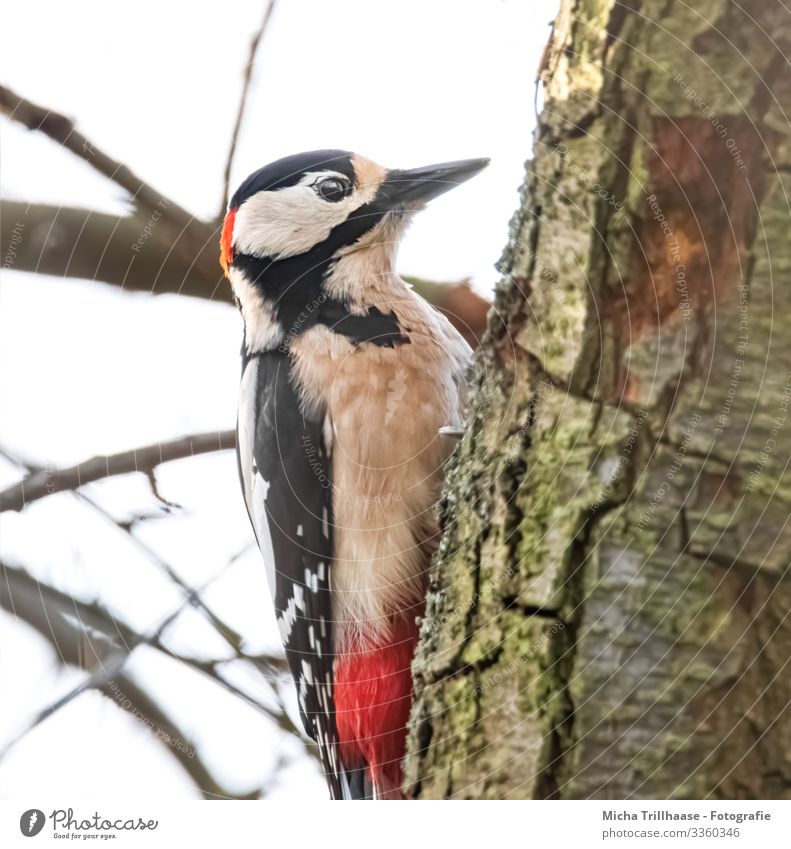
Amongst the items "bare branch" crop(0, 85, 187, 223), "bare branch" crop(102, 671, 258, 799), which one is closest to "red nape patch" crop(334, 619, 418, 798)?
"bare branch" crop(102, 671, 258, 799)

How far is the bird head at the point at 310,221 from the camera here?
1.60 m

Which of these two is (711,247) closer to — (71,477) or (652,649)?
(652,649)

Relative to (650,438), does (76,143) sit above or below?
above

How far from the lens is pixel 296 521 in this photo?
5.23ft

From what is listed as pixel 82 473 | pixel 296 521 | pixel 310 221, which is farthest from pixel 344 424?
pixel 82 473

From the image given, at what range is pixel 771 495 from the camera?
0.88m

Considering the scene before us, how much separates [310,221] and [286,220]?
0.05 meters

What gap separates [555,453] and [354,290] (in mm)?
707

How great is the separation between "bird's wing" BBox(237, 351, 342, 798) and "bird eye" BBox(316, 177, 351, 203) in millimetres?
306

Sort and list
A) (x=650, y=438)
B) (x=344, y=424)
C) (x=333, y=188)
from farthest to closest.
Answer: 1. (x=333, y=188)
2. (x=344, y=424)
3. (x=650, y=438)

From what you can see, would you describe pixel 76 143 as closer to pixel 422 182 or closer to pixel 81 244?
pixel 81 244

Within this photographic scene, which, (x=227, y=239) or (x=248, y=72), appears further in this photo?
(x=227, y=239)

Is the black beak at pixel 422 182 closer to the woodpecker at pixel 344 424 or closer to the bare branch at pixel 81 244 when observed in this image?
the woodpecker at pixel 344 424

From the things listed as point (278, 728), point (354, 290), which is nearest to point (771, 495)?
point (354, 290)
